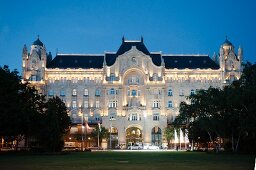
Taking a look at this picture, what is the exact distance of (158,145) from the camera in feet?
418

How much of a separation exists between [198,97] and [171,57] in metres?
63.5

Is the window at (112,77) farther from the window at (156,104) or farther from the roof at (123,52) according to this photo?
the window at (156,104)

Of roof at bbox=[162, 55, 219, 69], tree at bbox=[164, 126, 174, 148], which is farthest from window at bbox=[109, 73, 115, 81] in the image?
tree at bbox=[164, 126, 174, 148]

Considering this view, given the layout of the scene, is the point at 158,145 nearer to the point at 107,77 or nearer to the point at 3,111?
the point at 107,77

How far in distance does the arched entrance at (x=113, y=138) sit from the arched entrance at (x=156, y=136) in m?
10.5

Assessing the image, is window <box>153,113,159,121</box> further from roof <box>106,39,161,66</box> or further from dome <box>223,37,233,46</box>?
dome <box>223,37,233,46</box>

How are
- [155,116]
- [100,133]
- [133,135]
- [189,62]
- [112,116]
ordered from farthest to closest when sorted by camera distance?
[189,62] → [133,135] → [155,116] → [112,116] → [100,133]

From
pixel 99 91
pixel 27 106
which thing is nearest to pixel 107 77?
pixel 99 91

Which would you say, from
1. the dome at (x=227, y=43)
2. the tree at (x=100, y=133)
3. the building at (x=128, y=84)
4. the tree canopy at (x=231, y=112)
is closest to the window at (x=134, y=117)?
the building at (x=128, y=84)

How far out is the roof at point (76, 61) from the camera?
136875 mm

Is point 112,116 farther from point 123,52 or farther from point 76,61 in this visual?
point 76,61

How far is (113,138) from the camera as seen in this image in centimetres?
12706

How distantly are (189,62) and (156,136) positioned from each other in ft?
86.1

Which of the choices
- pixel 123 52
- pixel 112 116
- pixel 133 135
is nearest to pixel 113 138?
pixel 112 116
